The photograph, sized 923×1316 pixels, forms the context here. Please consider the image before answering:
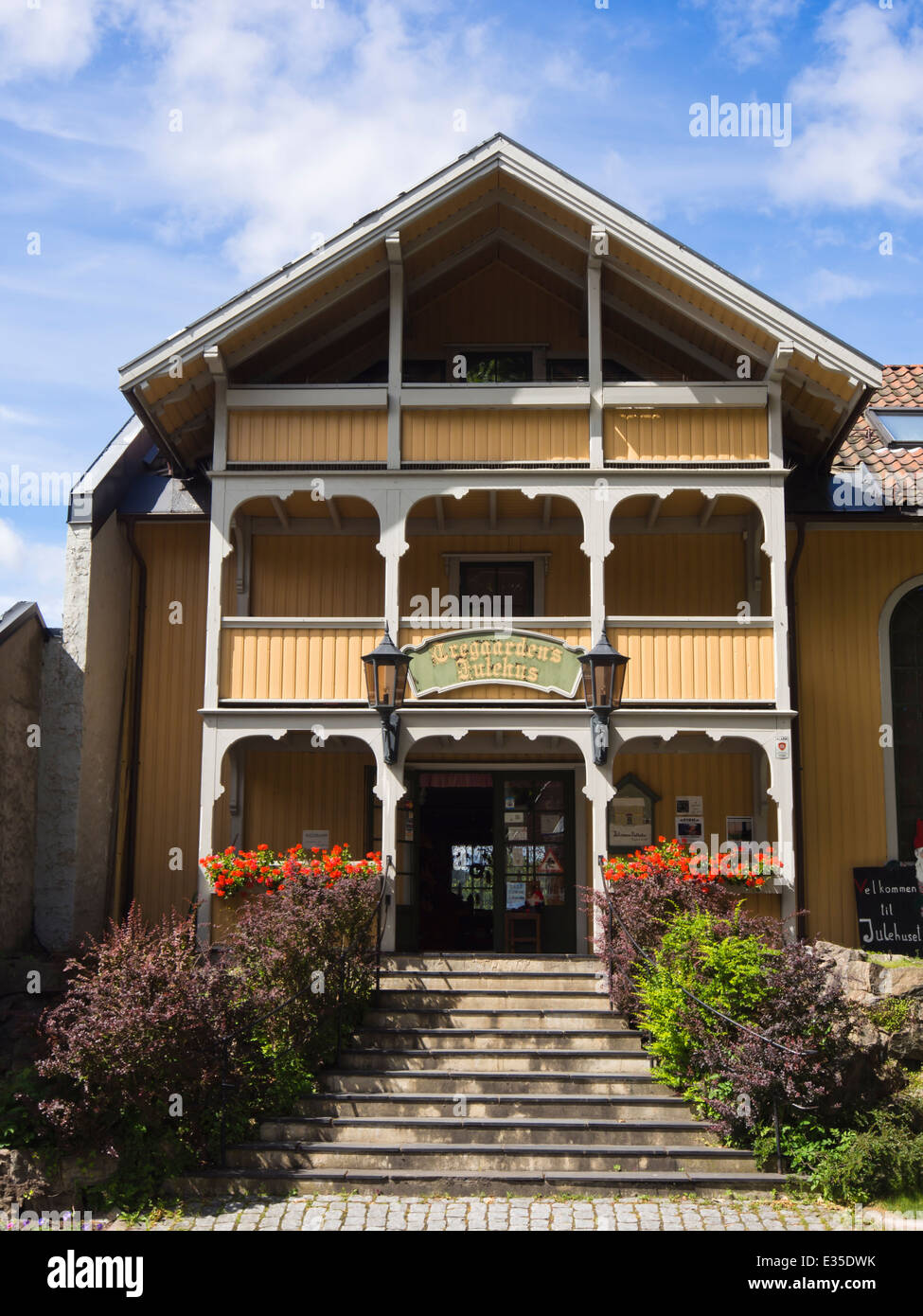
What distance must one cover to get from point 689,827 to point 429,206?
8207mm

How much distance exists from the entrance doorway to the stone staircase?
3312 mm

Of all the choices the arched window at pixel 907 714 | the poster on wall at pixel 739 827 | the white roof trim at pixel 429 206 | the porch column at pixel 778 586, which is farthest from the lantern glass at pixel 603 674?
the arched window at pixel 907 714

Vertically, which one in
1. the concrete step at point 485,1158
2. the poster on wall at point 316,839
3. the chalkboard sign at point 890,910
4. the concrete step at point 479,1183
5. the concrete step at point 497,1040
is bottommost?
the concrete step at point 479,1183

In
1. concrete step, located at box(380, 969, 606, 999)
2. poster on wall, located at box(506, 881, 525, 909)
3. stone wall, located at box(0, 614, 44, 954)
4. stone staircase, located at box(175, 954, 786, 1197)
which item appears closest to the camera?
stone staircase, located at box(175, 954, 786, 1197)

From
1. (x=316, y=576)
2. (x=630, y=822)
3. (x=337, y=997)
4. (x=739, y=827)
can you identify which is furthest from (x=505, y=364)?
(x=337, y=997)

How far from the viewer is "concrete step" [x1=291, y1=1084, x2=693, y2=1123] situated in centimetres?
1066

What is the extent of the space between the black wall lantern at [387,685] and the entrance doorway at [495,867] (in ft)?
5.99

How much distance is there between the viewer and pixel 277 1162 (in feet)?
32.8

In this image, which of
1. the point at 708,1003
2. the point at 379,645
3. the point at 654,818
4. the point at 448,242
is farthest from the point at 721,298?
the point at 708,1003

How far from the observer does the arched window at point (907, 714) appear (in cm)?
1609

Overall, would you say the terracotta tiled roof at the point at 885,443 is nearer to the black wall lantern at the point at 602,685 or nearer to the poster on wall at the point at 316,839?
the black wall lantern at the point at 602,685

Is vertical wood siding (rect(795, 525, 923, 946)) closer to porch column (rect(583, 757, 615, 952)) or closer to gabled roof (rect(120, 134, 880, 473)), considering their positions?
gabled roof (rect(120, 134, 880, 473))

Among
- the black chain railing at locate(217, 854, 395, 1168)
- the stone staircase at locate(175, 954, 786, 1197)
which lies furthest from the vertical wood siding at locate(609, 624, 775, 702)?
the black chain railing at locate(217, 854, 395, 1168)
